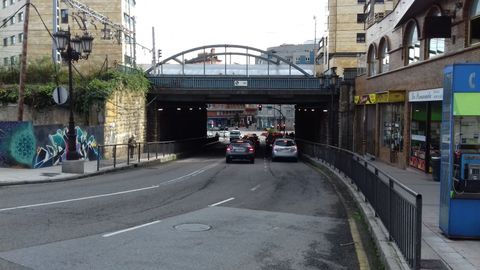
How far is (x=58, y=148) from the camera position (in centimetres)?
2289

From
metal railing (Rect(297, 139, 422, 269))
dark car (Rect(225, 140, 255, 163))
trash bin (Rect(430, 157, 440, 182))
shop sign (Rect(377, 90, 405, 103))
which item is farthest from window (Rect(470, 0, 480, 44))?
dark car (Rect(225, 140, 255, 163))

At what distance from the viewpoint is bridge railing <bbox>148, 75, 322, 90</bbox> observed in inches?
1501

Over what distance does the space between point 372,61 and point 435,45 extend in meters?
10.9

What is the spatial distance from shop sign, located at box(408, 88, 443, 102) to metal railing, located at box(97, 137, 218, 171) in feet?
44.3

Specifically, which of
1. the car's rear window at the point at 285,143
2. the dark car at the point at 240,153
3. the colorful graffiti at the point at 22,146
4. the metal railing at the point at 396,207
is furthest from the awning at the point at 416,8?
the colorful graffiti at the point at 22,146

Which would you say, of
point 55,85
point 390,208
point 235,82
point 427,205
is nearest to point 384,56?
point 235,82

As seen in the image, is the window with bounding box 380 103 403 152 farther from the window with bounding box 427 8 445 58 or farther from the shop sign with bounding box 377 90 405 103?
the window with bounding box 427 8 445 58

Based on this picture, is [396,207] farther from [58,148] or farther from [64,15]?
[64,15]

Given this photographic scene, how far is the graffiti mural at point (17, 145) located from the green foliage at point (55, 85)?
598 centimetres

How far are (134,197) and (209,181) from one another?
5.43 metres

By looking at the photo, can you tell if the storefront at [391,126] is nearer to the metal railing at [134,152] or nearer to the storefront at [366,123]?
the storefront at [366,123]

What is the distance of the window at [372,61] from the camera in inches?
1212

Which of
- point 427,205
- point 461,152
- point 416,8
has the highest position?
point 416,8

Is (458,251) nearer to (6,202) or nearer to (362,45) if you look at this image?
(6,202)
